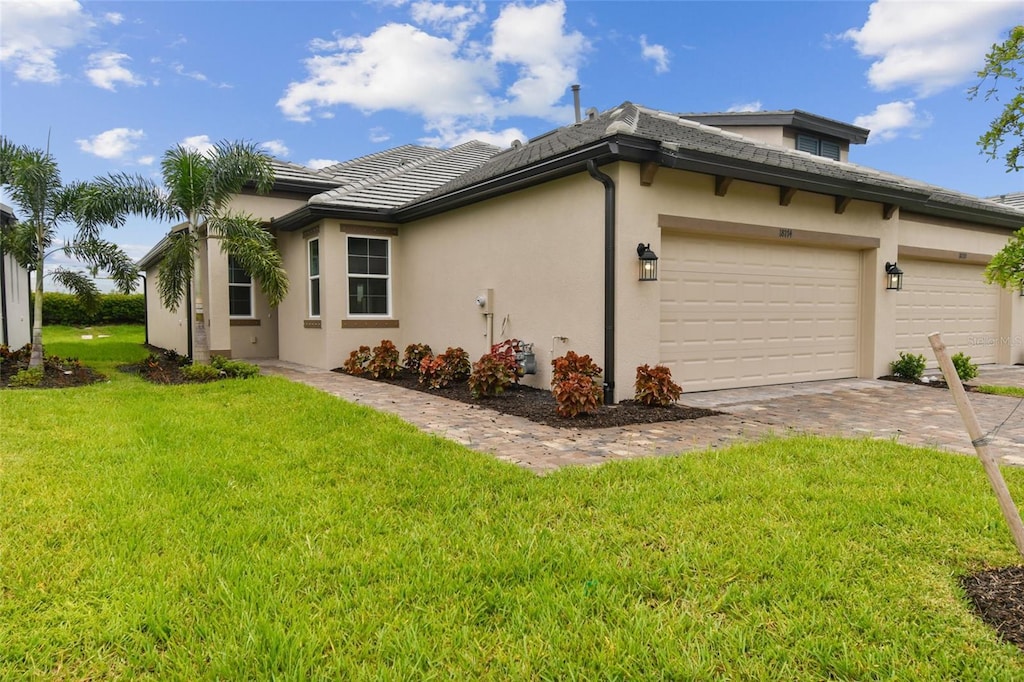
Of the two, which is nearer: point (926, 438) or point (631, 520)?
point (631, 520)

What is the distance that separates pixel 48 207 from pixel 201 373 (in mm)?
3812

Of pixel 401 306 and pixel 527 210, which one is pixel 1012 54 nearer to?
pixel 527 210

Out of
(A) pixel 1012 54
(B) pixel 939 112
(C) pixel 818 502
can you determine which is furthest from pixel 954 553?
→ (B) pixel 939 112

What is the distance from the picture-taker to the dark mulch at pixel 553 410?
20.4 feet

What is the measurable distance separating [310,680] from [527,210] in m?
7.38

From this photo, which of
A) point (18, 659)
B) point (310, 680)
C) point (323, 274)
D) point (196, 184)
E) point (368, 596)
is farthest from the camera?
point (323, 274)

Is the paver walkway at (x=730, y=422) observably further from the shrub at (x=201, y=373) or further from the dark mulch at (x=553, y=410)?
the shrub at (x=201, y=373)

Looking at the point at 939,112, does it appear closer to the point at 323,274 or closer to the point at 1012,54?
the point at 1012,54

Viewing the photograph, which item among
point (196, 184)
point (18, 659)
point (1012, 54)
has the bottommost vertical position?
point (18, 659)

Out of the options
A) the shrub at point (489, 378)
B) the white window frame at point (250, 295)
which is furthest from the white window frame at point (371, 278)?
the shrub at point (489, 378)

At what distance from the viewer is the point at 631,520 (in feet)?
10.9

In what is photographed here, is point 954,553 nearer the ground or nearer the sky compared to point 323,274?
nearer the ground

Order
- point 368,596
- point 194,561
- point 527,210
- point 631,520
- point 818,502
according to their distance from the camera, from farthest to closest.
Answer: point 527,210 → point 818,502 → point 631,520 → point 194,561 → point 368,596

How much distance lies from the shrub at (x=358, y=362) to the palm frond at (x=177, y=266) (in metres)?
3.11
